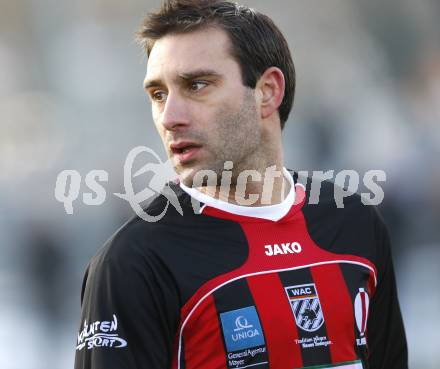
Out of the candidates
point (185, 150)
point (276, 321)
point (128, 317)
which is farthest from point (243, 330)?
point (185, 150)

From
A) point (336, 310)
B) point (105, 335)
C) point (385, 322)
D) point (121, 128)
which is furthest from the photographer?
point (121, 128)

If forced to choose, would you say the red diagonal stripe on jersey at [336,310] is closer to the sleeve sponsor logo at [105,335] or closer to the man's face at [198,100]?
the man's face at [198,100]

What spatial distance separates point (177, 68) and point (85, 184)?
262 inches

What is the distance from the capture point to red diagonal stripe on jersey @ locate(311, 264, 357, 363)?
2.91 m

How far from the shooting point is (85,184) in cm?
944

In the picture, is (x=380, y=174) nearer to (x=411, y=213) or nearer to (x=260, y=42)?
(x=411, y=213)

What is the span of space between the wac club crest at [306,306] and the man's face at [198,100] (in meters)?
0.44

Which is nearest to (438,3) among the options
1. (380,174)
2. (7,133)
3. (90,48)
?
(380,174)

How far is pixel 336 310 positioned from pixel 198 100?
0.78m

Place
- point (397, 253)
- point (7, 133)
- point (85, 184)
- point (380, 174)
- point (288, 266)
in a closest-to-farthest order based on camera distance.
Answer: point (288, 266) → point (397, 253) → point (380, 174) → point (85, 184) → point (7, 133)

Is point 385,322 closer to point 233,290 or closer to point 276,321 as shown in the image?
point 276,321

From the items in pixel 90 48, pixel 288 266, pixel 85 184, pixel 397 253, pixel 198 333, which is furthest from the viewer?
pixel 90 48

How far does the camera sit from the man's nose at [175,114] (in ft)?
9.48

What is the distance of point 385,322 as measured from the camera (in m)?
3.26
